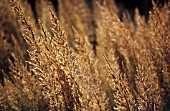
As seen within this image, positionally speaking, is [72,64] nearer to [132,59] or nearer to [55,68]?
[55,68]

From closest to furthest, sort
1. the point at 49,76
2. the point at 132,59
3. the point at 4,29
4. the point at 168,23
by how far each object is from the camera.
→ the point at 49,76 < the point at 132,59 < the point at 168,23 < the point at 4,29

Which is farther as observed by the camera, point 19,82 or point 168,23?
point 168,23

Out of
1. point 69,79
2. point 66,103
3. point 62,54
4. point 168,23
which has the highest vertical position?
point 168,23

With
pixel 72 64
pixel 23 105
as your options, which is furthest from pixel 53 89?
pixel 23 105

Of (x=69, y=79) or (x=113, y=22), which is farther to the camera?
(x=113, y=22)

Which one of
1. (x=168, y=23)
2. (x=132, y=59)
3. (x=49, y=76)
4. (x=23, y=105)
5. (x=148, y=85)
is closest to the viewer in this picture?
(x=49, y=76)

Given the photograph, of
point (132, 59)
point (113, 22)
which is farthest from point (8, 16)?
point (132, 59)

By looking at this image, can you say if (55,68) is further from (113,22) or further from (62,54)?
(113,22)

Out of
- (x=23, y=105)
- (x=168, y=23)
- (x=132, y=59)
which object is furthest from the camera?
(x=168, y=23)

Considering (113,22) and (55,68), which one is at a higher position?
(113,22)
